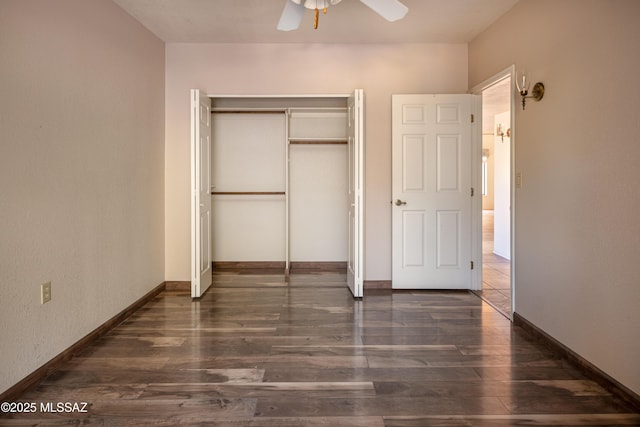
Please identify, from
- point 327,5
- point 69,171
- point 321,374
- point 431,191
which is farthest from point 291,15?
point 321,374

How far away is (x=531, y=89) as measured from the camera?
3.00 m

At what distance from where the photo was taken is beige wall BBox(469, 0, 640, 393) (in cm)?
209

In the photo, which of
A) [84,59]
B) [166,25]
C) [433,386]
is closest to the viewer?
[433,386]

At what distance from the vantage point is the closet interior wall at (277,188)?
5254 millimetres

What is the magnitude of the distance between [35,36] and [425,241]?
367cm

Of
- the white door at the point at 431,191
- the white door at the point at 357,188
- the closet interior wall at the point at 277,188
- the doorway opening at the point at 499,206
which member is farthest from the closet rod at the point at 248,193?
the doorway opening at the point at 499,206

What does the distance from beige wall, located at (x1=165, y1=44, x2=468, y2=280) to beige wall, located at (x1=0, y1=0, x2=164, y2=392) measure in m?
0.44

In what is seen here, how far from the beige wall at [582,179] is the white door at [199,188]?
2.90m

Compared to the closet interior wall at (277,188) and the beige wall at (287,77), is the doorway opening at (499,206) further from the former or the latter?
the closet interior wall at (277,188)

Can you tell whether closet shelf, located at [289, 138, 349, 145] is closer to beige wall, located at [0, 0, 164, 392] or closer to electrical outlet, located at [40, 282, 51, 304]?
beige wall, located at [0, 0, 164, 392]

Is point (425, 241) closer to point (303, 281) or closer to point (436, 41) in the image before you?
point (303, 281)

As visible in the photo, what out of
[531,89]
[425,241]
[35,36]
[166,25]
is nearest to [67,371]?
[35,36]

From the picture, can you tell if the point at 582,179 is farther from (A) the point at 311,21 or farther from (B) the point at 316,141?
(B) the point at 316,141

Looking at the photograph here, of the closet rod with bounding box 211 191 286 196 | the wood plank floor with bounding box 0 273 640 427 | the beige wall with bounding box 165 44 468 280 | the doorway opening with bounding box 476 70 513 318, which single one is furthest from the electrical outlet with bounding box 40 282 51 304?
the doorway opening with bounding box 476 70 513 318
